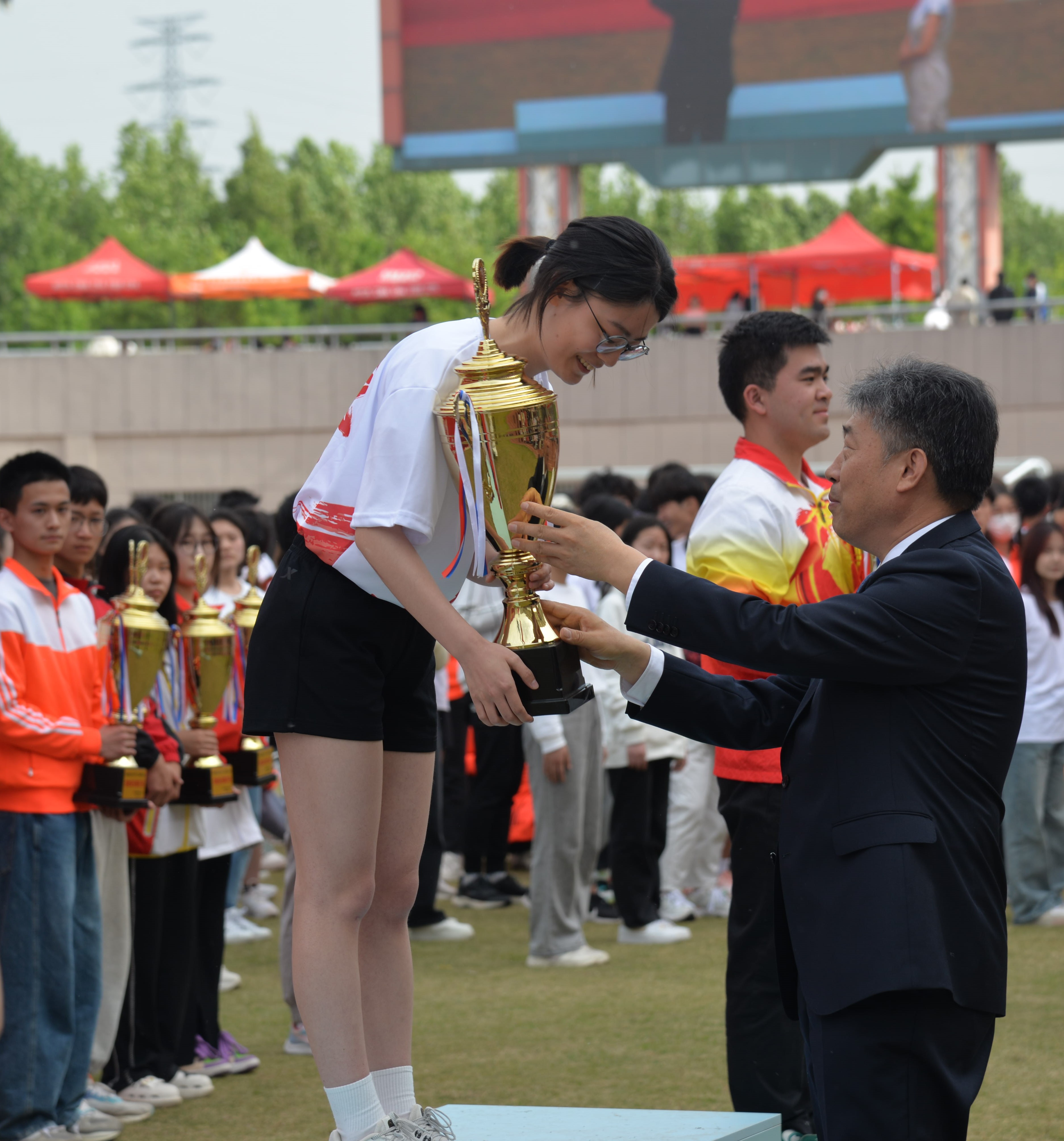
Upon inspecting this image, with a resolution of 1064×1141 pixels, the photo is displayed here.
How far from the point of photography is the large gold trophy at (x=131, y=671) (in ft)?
14.2

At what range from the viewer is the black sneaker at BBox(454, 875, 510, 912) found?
26.7 ft

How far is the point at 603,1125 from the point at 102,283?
82.5 ft

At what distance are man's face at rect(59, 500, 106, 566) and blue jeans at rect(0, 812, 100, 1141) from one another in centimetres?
88

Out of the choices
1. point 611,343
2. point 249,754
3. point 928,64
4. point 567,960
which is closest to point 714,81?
point 928,64

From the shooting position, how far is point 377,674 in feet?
9.91

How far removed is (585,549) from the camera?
105 inches

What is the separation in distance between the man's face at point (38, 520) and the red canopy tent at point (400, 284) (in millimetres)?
20980

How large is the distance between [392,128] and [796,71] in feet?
22.5

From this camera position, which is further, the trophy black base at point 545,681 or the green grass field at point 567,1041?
the green grass field at point 567,1041

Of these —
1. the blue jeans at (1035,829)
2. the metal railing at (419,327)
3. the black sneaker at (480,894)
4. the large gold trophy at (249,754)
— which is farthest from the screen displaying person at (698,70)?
the large gold trophy at (249,754)

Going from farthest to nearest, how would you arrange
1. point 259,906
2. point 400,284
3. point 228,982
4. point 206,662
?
point 400,284 < point 259,906 < point 228,982 < point 206,662

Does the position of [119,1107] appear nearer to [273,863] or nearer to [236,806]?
[236,806]

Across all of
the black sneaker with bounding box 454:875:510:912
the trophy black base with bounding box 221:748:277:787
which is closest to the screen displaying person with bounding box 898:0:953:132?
the black sneaker with bounding box 454:875:510:912

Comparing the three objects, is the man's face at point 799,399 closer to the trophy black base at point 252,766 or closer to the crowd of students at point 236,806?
the crowd of students at point 236,806
